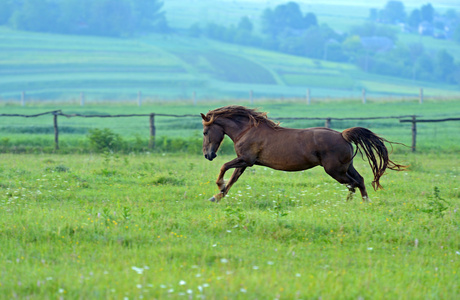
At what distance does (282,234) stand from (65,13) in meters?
124

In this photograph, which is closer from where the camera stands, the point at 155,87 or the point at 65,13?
the point at 155,87

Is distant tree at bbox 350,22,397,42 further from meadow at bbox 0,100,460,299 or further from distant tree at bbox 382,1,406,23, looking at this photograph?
meadow at bbox 0,100,460,299

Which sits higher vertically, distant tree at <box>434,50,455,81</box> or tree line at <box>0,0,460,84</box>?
Answer: tree line at <box>0,0,460,84</box>

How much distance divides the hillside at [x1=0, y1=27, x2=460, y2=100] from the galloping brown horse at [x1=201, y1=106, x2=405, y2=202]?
69.8 meters

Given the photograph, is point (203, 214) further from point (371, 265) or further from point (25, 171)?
point (25, 171)

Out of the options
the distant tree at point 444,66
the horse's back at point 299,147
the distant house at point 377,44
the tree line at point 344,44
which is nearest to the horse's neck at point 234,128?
the horse's back at point 299,147

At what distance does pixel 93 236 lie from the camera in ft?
21.3

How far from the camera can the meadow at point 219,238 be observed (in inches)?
191

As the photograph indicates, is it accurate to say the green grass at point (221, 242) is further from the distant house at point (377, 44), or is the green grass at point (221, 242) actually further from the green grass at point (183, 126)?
the distant house at point (377, 44)

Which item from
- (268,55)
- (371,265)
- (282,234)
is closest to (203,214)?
(282,234)

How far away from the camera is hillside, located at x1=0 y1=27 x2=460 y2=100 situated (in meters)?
86.6

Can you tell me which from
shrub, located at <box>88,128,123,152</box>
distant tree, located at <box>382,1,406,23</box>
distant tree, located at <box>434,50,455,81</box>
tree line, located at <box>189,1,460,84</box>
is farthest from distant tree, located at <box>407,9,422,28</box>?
shrub, located at <box>88,128,123,152</box>

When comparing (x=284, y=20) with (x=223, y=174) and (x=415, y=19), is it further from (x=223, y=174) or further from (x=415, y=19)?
(x=223, y=174)

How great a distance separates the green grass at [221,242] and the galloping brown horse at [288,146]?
0.52m
